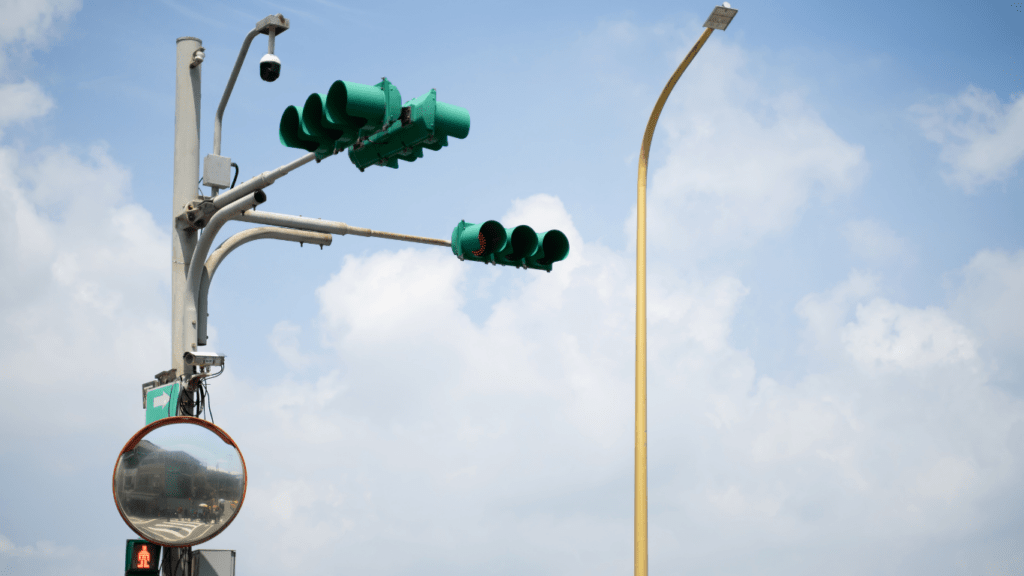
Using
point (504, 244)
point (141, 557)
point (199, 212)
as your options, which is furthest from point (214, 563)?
point (504, 244)

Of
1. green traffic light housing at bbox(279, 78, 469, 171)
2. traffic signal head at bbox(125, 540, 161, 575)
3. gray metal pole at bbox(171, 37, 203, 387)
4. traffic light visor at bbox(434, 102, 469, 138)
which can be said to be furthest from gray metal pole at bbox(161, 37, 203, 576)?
traffic light visor at bbox(434, 102, 469, 138)

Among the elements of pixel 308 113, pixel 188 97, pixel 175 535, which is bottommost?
pixel 175 535

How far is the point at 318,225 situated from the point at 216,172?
1084mm

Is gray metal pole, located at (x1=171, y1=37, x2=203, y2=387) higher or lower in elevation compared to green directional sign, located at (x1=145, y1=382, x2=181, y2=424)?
higher

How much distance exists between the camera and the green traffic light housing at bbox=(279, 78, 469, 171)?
6.86 meters

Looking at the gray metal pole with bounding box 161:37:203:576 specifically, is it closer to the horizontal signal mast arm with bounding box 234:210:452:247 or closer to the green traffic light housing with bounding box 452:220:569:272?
the horizontal signal mast arm with bounding box 234:210:452:247

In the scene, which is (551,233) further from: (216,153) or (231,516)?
(231,516)

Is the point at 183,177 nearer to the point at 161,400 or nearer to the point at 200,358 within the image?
the point at 200,358

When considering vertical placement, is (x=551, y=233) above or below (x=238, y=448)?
above

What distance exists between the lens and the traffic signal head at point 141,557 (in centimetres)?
799

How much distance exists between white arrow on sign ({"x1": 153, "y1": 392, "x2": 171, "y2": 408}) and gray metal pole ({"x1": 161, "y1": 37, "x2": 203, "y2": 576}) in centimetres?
16

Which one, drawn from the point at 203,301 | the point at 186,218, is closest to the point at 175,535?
the point at 203,301

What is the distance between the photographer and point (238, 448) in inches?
322

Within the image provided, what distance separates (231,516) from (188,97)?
3.78 metres
